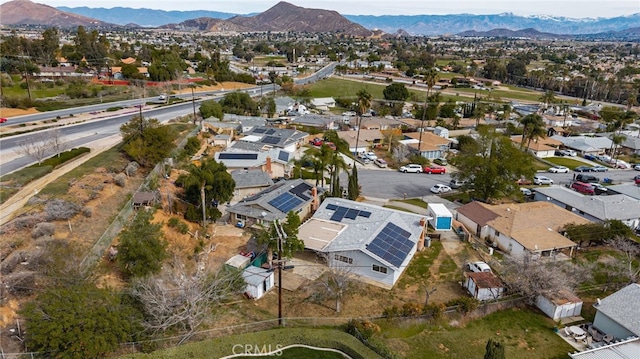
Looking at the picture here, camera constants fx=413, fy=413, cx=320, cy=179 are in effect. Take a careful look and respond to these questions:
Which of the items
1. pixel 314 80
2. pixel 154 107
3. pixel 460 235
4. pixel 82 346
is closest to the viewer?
pixel 82 346

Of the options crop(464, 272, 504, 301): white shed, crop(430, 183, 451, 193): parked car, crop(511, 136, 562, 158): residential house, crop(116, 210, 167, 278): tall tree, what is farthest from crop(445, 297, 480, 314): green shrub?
crop(511, 136, 562, 158): residential house

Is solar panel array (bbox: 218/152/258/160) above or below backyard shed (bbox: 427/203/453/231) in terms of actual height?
above

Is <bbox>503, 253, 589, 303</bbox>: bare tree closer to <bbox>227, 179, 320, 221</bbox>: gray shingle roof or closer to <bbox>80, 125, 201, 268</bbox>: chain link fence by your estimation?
<bbox>227, 179, 320, 221</bbox>: gray shingle roof

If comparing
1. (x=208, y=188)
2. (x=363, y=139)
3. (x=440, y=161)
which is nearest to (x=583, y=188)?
(x=440, y=161)

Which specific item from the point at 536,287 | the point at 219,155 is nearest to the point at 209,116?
the point at 219,155

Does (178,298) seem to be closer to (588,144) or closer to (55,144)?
(55,144)

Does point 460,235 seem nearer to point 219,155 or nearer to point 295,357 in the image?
point 295,357
